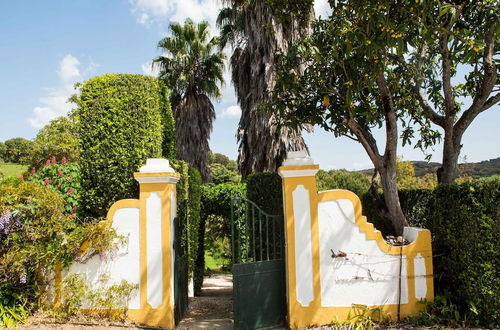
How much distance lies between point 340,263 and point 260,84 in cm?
810

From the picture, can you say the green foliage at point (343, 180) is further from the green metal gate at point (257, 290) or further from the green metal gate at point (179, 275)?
the green metal gate at point (257, 290)

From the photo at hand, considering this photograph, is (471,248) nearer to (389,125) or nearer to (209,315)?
(389,125)

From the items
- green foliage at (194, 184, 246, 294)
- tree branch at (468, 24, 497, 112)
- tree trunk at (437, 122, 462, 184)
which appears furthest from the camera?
green foliage at (194, 184, 246, 294)

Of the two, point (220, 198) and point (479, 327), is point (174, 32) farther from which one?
point (479, 327)

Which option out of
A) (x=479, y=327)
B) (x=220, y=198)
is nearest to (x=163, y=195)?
(x=479, y=327)

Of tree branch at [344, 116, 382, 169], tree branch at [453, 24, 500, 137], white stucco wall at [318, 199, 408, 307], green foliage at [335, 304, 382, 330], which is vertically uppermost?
tree branch at [453, 24, 500, 137]

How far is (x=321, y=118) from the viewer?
7055 millimetres

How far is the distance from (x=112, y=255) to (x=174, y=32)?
14.3 meters

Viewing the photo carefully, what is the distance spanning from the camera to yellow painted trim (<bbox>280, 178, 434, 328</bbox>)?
15.9ft

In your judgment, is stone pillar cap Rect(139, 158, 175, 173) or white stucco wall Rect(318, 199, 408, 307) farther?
stone pillar cap Rect(139, 158, 175, 173)

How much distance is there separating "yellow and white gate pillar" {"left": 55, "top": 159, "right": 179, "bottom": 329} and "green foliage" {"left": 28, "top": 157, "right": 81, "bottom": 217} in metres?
1.08

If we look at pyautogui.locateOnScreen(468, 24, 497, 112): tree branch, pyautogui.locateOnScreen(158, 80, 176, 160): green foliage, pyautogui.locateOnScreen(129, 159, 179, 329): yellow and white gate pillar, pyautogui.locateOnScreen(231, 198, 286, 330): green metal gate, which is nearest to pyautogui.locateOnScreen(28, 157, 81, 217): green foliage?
pyautogui.locateOnScreen(129, 159, 179, 329): yellow and white gate pillar

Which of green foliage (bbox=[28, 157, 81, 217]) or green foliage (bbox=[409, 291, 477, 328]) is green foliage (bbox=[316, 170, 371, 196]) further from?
green foliage (bbox=[28, 157, 81, 217])

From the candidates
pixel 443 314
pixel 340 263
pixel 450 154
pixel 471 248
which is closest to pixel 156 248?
pixel 340 263
